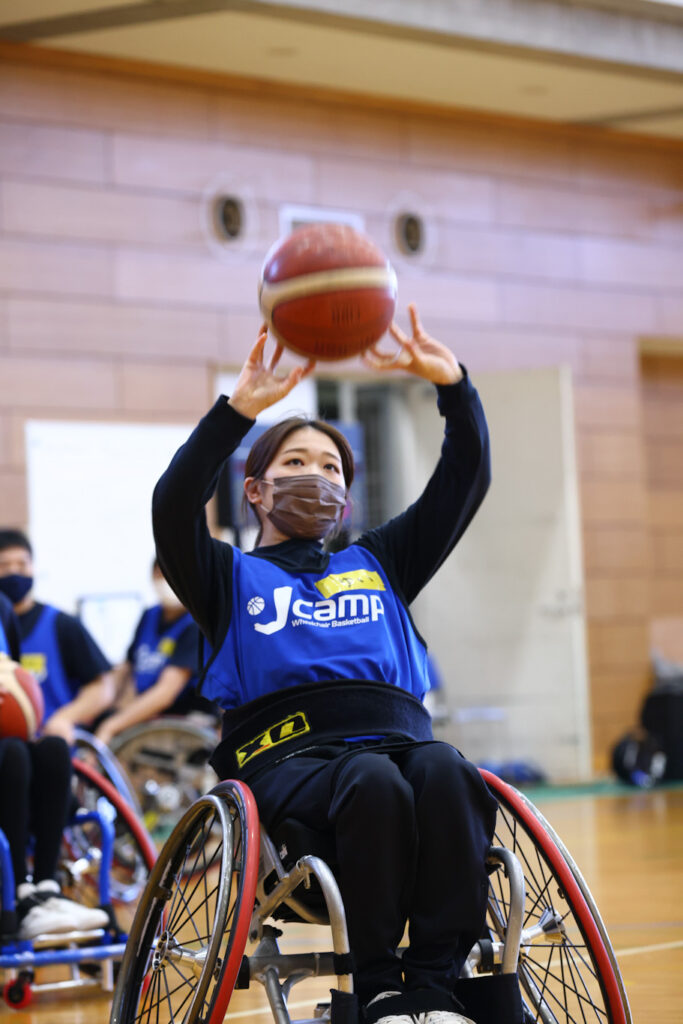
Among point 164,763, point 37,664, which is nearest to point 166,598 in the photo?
point 164,763

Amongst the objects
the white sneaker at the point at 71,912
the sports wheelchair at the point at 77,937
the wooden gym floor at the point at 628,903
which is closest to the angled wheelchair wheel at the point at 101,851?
the sports wheelchair at the point at 77,937

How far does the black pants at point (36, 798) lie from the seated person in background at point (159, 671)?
177cm

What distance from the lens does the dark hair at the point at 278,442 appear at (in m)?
2.38

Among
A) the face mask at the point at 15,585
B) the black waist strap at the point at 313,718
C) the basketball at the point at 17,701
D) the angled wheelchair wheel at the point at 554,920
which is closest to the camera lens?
the angled wheelchair wheel at the point at 554,920

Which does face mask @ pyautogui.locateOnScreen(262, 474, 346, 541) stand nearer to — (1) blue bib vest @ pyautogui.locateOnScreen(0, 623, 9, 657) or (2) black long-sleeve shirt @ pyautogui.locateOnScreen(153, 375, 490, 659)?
(2) black long-sleeve shirt @ pyautogui.locateOnScreen(153, 375, 490, 659)

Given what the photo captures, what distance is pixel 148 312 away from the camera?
6.95m

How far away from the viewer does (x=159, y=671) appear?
5293mm

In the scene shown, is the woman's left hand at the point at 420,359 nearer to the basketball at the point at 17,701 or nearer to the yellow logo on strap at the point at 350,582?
the yellow logo on strap at the point at 350,582

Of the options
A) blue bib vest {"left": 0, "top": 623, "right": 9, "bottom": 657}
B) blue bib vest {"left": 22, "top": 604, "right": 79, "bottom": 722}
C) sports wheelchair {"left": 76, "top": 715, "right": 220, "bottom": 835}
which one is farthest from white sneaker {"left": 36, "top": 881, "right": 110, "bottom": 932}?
sports wheelchair {"left": 76, "top": 715, "right": 220, "bottom": 835}

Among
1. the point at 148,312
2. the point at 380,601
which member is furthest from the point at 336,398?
the point at 380,601

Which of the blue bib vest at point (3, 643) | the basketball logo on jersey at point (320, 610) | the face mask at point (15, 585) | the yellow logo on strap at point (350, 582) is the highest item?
the yellow logo on strap at point (350, 582)

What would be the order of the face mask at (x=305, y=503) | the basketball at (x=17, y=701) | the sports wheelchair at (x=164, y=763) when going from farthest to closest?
the sports wheelchair at (x=164, y=763), the basketball at (x=17, y=701), the face mask at (x=305, y=503)

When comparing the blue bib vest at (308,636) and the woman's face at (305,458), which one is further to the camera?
the woman's face at (305,458)

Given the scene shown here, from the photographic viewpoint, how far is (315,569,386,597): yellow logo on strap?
2211mm
